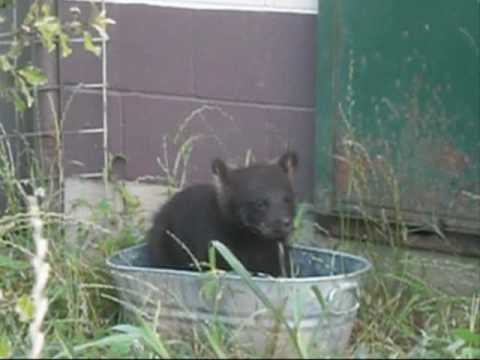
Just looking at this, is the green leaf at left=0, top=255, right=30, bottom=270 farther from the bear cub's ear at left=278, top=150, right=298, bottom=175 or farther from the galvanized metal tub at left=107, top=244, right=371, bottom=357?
the bear cub's ear at left=278, top=150, right=298, bottom=175

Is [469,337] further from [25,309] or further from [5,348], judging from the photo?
[5,348]

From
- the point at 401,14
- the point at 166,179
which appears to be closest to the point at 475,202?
the point at 401,14

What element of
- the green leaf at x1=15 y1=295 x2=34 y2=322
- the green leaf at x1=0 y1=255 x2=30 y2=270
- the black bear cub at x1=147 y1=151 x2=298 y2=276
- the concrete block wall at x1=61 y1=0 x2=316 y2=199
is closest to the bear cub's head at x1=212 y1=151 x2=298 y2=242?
the black bear cub at x1=147 y1=151 x2=298 y2=276

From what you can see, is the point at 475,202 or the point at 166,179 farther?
the point at 166,179

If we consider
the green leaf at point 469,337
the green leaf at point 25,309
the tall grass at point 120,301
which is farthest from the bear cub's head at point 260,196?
the green leaf at point 25,309

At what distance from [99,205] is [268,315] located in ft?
6.00

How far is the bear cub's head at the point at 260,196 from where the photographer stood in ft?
19.5

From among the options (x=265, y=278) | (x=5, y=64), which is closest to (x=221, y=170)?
(x=265, y=278)

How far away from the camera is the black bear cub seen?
235 inches

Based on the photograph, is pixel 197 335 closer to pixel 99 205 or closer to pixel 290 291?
pixel 290 291

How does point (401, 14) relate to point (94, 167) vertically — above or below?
above

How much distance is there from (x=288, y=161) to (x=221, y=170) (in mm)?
288

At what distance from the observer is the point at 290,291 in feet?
17.9

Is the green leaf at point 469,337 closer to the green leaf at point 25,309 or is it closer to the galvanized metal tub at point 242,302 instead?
the galvanized metal tub at point 242,302
